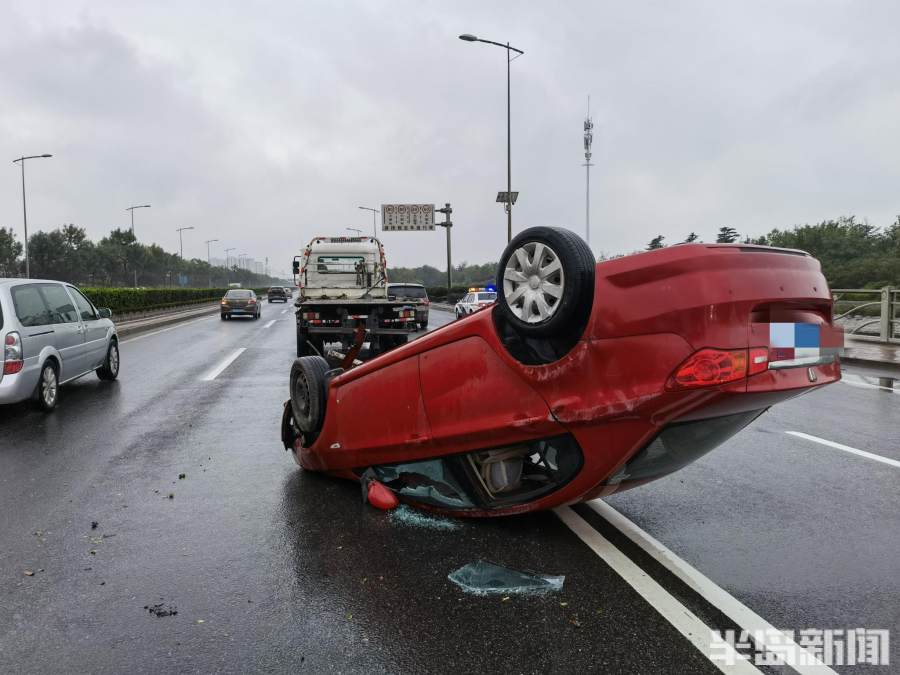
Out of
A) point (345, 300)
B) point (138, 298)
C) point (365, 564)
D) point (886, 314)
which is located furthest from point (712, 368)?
point (138, 298)

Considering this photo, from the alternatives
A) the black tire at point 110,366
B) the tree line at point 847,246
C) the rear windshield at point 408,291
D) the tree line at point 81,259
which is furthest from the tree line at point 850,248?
the tree line at point 81,259

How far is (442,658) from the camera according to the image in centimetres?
251

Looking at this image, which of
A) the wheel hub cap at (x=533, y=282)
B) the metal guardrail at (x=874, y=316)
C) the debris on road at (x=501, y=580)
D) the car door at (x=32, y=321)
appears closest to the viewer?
the wheel hub cap at (x=533, y=282)

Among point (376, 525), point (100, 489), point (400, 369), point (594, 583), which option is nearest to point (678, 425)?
point (594, 583)

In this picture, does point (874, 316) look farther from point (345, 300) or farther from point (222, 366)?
point (222, 366)

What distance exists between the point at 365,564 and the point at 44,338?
6.73 meters

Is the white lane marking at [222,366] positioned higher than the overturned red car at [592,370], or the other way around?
the overturned red car at [592,370]

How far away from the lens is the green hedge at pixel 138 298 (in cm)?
2714

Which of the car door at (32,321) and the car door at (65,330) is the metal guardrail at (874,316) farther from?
the car door at (32,321)

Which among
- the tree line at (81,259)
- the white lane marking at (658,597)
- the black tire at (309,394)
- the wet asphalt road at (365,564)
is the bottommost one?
the wet asphalt road at (365,564)

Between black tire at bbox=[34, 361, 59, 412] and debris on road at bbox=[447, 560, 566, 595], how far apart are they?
22.3ft

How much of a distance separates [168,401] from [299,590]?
6.30 meters

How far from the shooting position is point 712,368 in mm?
2484

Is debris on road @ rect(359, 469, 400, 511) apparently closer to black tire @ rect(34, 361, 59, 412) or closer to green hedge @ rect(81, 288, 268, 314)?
black tire @ rect(34, 361, 59, 412)
